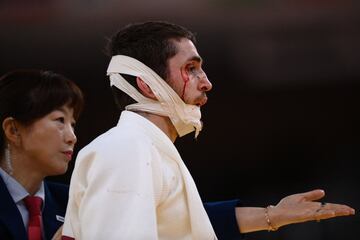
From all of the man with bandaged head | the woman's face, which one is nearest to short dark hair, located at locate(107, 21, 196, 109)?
the man with bandaged head

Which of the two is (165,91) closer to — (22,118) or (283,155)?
(22,118)

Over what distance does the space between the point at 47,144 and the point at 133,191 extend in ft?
1.99

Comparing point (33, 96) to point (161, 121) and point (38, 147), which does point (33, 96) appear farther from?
point (161, 121)

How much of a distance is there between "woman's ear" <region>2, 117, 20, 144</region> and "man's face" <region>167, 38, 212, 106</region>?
56 centimetres

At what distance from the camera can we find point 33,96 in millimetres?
2008

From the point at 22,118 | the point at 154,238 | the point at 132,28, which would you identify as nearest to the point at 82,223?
the point at 154,238

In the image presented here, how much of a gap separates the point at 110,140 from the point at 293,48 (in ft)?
5.61

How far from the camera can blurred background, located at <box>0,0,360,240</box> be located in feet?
9.77

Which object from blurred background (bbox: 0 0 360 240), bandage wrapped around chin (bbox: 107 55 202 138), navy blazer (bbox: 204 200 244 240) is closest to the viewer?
bandage wrapped around chin (bbox: 107 55 202 138)

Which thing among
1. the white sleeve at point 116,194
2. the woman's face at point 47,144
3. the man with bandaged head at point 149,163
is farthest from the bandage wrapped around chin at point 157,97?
the woman's face at point 47,144

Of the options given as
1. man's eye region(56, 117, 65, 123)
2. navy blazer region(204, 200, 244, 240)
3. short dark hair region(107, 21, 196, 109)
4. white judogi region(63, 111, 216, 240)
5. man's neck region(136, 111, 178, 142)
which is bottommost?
navy blazer region(204, 200, 244, 240)

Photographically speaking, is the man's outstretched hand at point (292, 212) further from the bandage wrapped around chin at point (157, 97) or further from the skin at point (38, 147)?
the skin at point (38, 147)

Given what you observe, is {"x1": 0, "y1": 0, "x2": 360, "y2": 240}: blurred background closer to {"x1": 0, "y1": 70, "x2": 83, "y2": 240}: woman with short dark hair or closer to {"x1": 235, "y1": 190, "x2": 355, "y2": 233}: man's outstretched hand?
{"x1": 0, "y1": 70, "x2": 83, "y2": 240}: woman with short dark hair

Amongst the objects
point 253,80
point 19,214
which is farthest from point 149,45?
point 253,80
